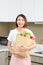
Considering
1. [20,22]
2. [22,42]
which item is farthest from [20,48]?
[20,22]

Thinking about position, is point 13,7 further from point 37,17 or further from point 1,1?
point 37,17

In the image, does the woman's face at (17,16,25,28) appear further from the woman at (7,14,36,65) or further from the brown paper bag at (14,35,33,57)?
the brown paper bag at (14,35,33,57)

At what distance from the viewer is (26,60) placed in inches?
82.0

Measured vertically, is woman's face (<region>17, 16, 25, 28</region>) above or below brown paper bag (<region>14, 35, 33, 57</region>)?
above

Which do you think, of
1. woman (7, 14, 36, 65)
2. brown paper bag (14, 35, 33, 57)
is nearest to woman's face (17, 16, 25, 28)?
woman (7, 14, 36, 65)

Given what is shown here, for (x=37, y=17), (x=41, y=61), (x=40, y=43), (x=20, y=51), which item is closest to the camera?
(x=20, y=51)

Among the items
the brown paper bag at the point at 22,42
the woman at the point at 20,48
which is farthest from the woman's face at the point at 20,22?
the brown paper bag at the point at 22,42

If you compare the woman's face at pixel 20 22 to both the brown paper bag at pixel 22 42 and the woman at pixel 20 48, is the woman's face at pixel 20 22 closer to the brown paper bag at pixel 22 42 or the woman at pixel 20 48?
the woman at pixel 20 48

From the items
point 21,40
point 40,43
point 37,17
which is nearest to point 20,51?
point 21,40

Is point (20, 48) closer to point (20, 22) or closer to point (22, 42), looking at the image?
point (22, 42)

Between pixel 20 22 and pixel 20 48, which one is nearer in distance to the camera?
pixel 20 48

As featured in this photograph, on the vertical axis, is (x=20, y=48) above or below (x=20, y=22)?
below

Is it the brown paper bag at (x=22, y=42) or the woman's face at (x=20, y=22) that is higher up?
the woman's face at (x=20, y=22)

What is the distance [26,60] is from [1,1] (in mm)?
→ 1910
